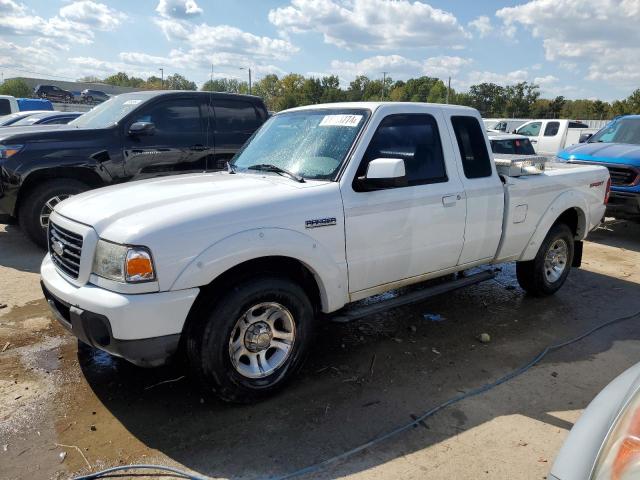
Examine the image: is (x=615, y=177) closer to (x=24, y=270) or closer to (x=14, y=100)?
(x=24, y=270)

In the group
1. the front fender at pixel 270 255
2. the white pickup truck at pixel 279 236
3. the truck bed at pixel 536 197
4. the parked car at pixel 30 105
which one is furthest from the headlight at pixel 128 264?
the parked car at pixel 30 105

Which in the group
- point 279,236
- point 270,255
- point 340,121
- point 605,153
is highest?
point 340,121

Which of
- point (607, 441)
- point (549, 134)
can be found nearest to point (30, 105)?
point (549, 134)

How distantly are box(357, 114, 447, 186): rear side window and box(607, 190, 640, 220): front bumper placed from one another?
5.74 metres

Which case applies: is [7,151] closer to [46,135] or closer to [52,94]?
[46,135]

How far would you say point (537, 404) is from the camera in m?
3.53

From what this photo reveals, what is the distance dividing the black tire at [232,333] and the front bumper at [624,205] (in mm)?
7142

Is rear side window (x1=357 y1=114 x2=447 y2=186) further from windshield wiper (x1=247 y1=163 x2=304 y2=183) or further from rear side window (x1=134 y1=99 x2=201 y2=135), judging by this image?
rear side window (x1=134 y1=99 x2=201 y2=135)

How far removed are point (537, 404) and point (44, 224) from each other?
6.16 m

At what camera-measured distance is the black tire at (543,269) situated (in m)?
5.40

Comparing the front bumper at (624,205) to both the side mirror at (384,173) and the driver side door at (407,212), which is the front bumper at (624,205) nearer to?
the driver side door at (407,212)

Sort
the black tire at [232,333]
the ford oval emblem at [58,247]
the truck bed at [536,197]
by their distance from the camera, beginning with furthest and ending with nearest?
the truck bed at [536,197] → the ford oval emblem at [58,247] → the black tire at [232,333]

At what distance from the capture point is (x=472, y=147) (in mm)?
4562

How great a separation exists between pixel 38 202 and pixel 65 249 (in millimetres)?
3726
